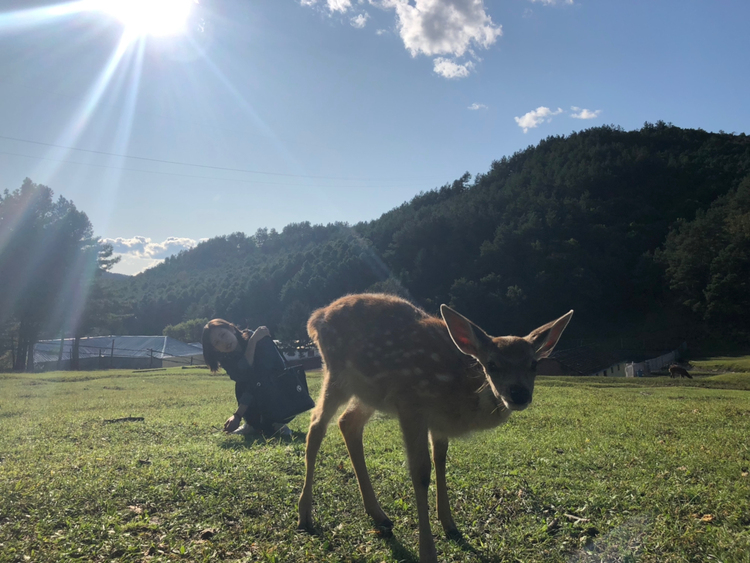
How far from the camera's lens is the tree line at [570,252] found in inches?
2223

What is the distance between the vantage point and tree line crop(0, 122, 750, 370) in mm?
56469

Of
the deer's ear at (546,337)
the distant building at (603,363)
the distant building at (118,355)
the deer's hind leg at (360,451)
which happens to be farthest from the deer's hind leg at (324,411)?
the distant building at (118,355)

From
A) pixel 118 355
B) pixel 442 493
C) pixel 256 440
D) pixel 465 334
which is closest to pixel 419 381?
pixel 465 334

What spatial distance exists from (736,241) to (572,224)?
19.0m

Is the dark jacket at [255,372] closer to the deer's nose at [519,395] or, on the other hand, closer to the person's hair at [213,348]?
the person's hair at [213,348]

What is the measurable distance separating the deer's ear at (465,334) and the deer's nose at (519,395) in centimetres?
60

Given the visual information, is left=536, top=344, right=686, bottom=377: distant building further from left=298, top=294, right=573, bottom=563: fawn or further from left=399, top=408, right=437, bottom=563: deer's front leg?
left=399, top=408, right=437, bottom=563: deer's front leg

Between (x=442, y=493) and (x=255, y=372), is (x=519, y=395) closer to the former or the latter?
(x=442, y=493)

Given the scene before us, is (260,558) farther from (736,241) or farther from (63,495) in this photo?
(736,241)

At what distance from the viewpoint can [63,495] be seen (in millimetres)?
4832

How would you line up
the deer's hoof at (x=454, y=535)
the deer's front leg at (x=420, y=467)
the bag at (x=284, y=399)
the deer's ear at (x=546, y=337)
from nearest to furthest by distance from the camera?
the deer's front leg at (x=420, y=467) < the deer's hoof at (x=454, y=535) < the deer's ear at (x=546, y=337) < the bag at (x=284, y=399)

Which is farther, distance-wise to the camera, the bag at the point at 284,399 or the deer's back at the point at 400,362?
the bag at the point at 284,399

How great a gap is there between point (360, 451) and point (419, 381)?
1.12 m

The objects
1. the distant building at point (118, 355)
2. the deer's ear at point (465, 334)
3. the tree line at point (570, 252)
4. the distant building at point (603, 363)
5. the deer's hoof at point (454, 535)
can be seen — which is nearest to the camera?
the deer's hoof at point (454, 535)
